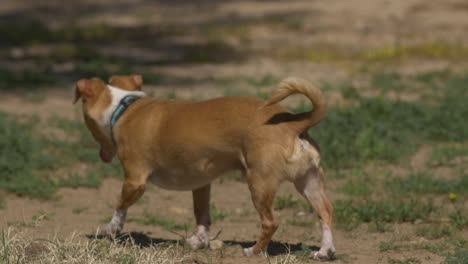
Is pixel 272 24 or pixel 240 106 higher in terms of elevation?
pixel 240 106

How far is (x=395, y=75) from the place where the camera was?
12984mm

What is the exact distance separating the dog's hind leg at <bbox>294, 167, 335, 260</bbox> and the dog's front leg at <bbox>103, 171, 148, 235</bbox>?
3.51 feet

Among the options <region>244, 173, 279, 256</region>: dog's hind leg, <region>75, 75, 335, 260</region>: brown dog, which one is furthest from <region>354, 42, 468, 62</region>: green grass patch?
<region>244, 173, 279, 256</region>: dog's hind leg

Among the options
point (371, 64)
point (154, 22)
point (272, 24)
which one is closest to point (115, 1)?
point (154, 22)

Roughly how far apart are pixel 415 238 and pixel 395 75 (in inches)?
232

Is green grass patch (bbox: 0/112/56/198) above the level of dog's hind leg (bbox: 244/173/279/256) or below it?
below

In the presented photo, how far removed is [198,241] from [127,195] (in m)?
0.58

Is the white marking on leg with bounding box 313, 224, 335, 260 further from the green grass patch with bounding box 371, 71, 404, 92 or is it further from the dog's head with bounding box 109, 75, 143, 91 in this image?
the green grass patch with bounding box 371, 71, 404, 92

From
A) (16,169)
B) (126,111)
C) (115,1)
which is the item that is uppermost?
(126,111)

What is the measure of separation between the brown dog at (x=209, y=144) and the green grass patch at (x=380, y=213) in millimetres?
1164

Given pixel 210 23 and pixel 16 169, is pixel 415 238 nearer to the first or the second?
pixel 16 169

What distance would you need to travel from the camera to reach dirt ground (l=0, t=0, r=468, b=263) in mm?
7555

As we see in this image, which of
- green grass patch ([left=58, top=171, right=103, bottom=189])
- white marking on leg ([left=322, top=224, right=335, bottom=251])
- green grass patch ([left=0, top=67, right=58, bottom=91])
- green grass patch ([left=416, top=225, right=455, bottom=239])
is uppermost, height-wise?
white marking on leg ([left=322, top=224, right=335, bottom=251])

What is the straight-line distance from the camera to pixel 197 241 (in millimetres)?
7066
